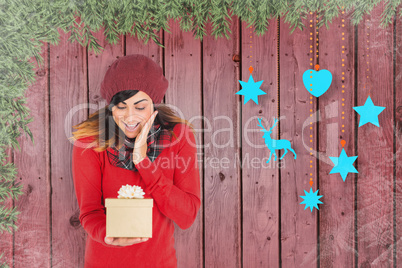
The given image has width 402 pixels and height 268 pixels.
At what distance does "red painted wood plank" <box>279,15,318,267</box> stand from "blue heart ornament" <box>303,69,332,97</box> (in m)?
0.02

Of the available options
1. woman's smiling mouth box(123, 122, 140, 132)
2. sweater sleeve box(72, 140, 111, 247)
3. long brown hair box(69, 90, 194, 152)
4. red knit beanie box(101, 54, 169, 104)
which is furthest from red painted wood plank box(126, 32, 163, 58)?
sweater sleeve box(72, 140, 111, 247)

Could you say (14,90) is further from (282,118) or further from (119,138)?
(282,118)

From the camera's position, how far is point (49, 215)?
66.4 inches

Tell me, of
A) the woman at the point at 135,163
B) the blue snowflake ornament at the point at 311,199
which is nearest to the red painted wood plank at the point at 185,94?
the woman at the point at 135,163

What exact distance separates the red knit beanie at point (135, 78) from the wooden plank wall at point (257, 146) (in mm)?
166

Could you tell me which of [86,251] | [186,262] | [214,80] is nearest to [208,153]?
[214,80]

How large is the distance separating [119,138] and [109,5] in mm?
619

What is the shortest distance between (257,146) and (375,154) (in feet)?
1.93

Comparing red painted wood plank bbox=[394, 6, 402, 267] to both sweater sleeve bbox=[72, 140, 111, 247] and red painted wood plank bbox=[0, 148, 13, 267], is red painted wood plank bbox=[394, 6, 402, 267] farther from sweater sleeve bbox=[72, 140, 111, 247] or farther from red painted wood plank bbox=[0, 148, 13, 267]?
red painted wood plank bbox=[0, 148, 13, 267]

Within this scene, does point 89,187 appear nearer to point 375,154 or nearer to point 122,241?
point 122,241

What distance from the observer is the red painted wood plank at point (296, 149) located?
170 centimetres

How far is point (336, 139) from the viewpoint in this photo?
5.61 ft

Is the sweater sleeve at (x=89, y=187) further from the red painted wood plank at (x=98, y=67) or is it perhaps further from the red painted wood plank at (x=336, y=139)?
the red painted wood plank at (x=336, y=139)

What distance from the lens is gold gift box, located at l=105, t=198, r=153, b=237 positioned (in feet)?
4.37
